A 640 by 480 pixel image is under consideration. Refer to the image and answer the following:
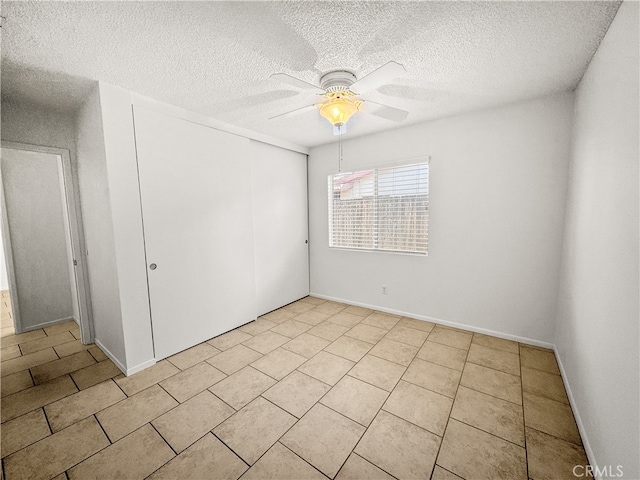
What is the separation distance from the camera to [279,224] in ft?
12.5

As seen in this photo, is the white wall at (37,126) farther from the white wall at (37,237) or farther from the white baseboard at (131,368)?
the white baseboard at (131,368)

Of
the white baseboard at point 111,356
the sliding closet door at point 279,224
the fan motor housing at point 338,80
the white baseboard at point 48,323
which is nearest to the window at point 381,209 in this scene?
the sliding closet door at point 279,224

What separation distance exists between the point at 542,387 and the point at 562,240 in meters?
1.37

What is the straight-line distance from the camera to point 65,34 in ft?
4.92

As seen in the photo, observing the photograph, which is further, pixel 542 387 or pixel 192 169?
pixel 192 169

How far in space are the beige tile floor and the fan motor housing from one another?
2410mm

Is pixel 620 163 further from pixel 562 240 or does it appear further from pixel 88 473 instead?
pixel 88 473

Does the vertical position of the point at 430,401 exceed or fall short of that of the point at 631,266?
it falls short

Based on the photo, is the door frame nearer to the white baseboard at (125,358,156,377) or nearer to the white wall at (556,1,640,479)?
the white baseboard at (125,358,156,377)

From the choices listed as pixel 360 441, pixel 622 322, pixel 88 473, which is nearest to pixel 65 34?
pixel 88 473

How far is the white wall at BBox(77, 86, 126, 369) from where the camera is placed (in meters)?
2.20

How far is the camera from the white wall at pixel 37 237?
3.19 meters

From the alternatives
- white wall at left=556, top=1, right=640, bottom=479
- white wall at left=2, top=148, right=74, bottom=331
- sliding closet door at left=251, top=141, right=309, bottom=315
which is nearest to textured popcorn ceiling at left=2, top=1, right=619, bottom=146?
white wall at left=556, top=1, right=640, bottom=479

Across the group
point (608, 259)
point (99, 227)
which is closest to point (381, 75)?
point (608, 259)
